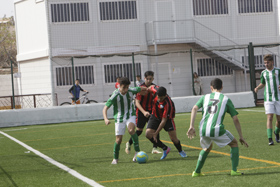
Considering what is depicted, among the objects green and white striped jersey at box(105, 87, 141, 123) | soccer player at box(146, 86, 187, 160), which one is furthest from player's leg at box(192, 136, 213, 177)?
green and white striped jersey at box(105, 87, 141, 123)

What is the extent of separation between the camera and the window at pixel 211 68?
33406mm

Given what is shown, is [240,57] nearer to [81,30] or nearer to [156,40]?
[156,40]

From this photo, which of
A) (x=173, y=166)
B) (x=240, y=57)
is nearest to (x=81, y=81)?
(x=240, y=57)

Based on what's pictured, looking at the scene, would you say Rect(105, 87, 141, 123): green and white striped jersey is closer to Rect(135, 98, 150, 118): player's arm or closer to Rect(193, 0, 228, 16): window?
Rect(135, 98, 150, 118): player's arm

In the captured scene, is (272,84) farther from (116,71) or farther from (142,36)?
(142,36)

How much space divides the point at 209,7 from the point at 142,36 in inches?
190

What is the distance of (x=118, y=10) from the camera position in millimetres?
32375

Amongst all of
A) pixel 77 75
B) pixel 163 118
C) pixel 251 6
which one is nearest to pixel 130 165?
pixel 163 118

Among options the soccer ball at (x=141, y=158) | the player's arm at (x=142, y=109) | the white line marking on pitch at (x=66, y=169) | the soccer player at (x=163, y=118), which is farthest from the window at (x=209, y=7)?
the soccer ball at (x=141, y=158)

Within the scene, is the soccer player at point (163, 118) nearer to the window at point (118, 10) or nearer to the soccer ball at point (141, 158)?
the soccer ball at point (141, 158)

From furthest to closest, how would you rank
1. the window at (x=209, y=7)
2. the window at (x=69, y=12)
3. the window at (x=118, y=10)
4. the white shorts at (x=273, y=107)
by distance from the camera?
the window at (x=209, y=7), the window at (x=118, y=10), the window at (x=69, y=12), the white shorts at (x=273, y=107)

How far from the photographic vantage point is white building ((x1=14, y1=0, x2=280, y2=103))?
31438 mm

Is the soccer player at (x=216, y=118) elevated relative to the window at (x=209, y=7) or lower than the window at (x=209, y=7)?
lower

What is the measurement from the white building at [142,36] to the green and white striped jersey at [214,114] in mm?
23110
